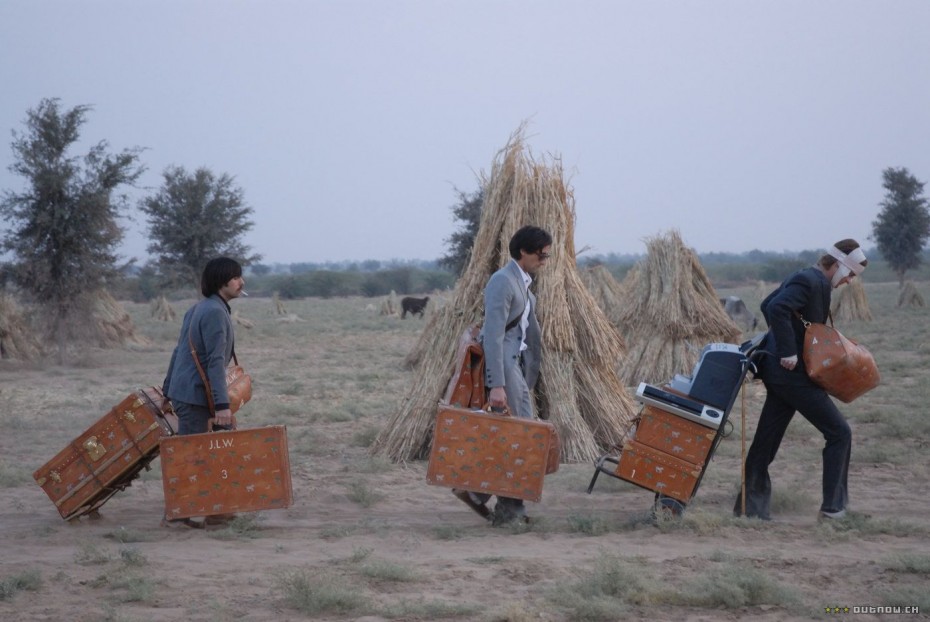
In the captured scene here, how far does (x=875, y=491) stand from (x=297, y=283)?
207 ft

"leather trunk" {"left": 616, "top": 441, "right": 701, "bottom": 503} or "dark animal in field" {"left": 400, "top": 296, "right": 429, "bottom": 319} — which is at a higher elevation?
"dark animal in field" {"left": 400, "top": 296, "right": 429, "bottom": 319}

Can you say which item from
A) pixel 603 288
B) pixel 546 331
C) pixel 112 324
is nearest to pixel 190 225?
pixel 112 324

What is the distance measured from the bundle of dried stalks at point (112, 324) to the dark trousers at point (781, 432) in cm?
1729

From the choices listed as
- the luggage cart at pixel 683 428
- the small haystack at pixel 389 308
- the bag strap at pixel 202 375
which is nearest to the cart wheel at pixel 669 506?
the luggage cart at pixel 683 428

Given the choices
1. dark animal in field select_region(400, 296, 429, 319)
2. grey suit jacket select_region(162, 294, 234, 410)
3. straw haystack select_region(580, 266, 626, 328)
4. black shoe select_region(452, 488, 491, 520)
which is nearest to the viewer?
grey suit jacket select_region(162, 294, 234, 410)

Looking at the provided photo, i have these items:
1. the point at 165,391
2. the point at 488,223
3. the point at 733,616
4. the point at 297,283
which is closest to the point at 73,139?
the point at 488,223

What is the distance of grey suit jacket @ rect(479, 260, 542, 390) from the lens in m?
5.41

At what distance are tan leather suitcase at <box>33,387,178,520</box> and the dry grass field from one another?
0.24 metres

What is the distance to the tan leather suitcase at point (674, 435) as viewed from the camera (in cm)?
551

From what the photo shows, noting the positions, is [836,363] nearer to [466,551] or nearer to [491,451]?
[491,451]

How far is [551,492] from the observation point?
22.4ft

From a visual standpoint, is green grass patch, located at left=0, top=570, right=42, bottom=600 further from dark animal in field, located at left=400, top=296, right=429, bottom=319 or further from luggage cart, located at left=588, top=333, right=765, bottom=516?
dark animal in field, located at left=400, top=296, right=429, bottom=319

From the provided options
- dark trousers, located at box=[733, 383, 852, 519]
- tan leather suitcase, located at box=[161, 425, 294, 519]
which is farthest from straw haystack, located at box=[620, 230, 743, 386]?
tan leather suitcase, located at box=[161, 425, 294, 519]

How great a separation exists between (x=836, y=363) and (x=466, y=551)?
220 centimetres
